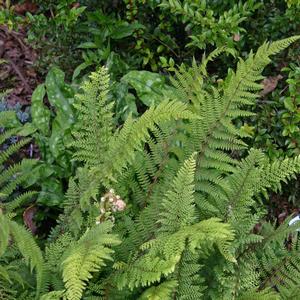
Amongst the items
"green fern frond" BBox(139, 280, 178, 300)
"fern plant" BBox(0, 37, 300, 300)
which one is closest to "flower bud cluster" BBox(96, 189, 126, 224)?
"fern plant" BBox(0, 37, 300, 300)

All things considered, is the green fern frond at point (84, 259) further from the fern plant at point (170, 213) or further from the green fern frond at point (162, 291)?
the green fern frond at point (162, 291)

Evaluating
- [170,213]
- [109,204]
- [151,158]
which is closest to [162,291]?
[170,213]

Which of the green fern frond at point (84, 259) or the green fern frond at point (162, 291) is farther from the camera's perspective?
the green fern frond at point (162, 291)

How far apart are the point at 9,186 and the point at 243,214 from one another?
4.21ft

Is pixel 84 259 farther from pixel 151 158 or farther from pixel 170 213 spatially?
pixel 151 158

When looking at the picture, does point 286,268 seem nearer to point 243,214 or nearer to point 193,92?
point 243,214

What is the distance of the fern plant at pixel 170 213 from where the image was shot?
2.14 meters

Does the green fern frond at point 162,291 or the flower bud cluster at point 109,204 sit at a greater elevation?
the flower bud cluster at point 109,204

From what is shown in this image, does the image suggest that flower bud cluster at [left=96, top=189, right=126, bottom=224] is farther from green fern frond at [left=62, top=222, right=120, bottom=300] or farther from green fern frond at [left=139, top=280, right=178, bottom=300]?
green fern frond at [left=139, top=280, right=178, bottom=300]

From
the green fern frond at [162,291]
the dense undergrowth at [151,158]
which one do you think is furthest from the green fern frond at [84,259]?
the green fern frond at [162,291]

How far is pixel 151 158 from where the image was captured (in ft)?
9.25

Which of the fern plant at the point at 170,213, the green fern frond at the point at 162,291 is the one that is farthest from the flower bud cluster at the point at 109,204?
the green fern frond at the point at 162,291

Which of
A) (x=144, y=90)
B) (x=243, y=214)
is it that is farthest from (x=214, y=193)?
(x=144, y=90)

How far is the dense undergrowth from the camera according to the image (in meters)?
2.18
